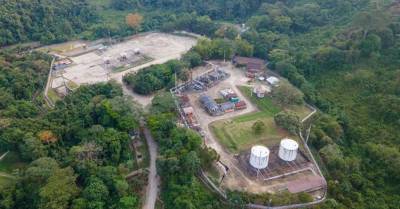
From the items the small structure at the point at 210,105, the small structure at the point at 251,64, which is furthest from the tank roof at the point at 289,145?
the small structure at the point at 251,64

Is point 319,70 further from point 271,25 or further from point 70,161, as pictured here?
point 70,161

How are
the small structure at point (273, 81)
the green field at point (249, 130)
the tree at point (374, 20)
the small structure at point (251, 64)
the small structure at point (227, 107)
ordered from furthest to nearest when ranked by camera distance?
1. the small structure at point (251, 64)
2. the tree at point (374, 20)
3. the small structure at point (273, 81)
4. the small structure at point (227, 107)
5. the green field at point (249, 130)

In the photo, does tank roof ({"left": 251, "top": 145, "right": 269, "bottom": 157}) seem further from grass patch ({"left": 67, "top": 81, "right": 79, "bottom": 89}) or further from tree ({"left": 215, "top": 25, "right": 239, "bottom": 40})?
tree ({"left": 215, "top": 25, "right": 239, "bottom": 40})

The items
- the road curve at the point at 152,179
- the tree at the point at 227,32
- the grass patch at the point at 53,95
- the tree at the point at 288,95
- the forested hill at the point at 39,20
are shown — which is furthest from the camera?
the tree at the point at 227,32

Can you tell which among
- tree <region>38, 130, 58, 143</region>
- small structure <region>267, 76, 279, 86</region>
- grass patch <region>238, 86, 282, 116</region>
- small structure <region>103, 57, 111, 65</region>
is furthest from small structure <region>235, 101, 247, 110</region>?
small structure <region>103, 57, 111, 65</region>

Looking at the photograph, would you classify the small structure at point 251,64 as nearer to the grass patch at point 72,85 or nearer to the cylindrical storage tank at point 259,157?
the cylindrical storage tank at point 259,157
